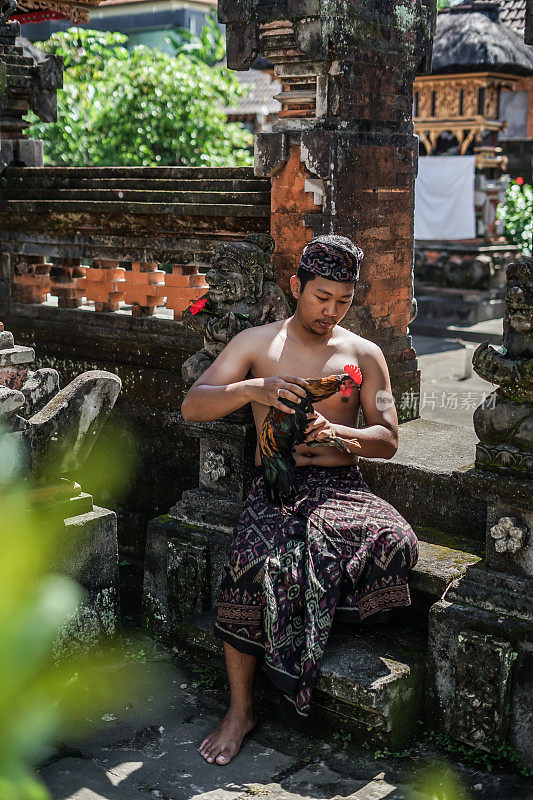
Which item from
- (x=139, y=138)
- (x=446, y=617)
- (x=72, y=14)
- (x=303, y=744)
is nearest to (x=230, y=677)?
(x=303, y=744)

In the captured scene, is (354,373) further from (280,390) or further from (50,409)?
(50,409)

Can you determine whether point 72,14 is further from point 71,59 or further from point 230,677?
point 71,59

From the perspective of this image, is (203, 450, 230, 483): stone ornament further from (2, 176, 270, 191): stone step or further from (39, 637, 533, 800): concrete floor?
(2, 176, 270, 191): stone step

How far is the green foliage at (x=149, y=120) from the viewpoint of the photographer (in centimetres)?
1230

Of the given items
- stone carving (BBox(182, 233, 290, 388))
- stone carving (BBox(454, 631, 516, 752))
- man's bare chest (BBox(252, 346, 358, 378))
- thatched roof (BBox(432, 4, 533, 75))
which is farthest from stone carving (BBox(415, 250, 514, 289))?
stone carving (BBox(454, 631, 516, 752))

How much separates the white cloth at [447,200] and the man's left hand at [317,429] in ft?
32.3

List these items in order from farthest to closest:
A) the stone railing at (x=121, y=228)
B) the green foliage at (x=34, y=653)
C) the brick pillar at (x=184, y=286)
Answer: the brick pillar at (x=184, y=286), the stone railing at (x=121, y=228), the green foliage at (x=34, y=653)

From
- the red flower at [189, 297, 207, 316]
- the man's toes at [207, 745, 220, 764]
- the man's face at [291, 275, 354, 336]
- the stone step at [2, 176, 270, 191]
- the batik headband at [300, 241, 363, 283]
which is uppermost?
the stone step at [2, 176, 270, 191]

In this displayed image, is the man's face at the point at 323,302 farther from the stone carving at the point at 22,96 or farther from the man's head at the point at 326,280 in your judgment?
the stone carving at the point at 22,96

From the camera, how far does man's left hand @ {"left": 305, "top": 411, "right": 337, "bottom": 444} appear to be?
369cm

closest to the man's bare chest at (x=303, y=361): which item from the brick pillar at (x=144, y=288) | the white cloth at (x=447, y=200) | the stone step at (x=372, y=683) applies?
the stone step at (x=372, y=683)

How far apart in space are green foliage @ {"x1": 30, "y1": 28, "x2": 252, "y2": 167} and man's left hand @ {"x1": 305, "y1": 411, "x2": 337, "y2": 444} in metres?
8.88

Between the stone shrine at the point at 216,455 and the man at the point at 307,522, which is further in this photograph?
the stone shrine at the point at 216,455

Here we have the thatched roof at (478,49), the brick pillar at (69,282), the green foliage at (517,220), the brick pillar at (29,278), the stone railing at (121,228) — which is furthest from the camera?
the green foliage at (517,220)
